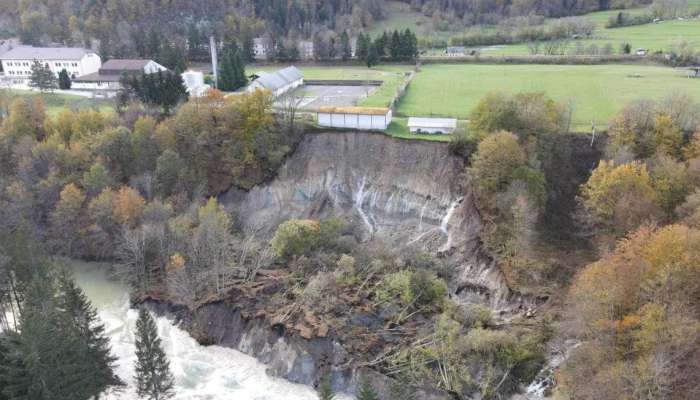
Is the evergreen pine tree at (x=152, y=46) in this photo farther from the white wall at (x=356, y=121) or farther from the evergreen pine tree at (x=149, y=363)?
the evergreen pine tree at (x=149, y=363)

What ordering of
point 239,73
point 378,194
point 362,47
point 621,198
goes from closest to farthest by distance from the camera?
point 621,198 → point 378,194 → point 239,73 → point 362,47

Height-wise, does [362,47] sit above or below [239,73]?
above

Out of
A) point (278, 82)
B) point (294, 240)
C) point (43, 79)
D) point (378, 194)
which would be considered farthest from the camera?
point (43, 79)

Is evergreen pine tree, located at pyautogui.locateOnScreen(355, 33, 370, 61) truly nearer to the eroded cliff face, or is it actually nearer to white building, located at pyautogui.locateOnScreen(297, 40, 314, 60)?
white building, located at pyautogui.locateOnScreen(297, 40, 314, 60)

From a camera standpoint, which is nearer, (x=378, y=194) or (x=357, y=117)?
(x=378, y=194)

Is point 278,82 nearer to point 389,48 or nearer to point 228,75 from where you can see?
point 228,75

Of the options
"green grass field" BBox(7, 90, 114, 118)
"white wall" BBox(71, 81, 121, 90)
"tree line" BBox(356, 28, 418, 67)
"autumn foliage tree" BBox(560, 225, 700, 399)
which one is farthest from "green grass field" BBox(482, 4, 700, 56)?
"autumn foliage tree" BBox(560, 225, 700, 399)

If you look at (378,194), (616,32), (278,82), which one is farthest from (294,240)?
(616,32)

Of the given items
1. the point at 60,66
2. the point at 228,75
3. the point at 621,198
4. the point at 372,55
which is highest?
the point at 372,55
